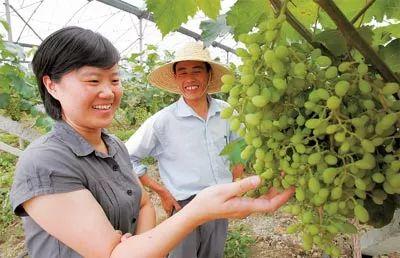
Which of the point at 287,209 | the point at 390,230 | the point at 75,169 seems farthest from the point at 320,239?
the point at 390,230

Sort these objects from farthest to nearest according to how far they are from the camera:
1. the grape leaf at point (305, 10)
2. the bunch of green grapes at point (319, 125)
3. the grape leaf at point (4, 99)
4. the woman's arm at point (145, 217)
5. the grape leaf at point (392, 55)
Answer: the grape leaf at point (4, 99) < the woman's arm at point (145, 217) < the grape leaf at point (305, 10) < the grape leaf at point (392, 55) < the bunch of green grapes at point (319, 125)

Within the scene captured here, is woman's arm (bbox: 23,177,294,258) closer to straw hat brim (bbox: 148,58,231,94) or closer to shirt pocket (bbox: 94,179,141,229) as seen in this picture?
shirt pocket (bbox: 94,179,141,229)

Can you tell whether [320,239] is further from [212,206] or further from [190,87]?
[190,87]

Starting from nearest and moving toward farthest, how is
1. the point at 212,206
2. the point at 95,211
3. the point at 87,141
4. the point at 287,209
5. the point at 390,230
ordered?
1. the point at 287,209
2. the point at 212,206
3. the point at 95,211
4. the point at 87,141
5. the point at 390,230

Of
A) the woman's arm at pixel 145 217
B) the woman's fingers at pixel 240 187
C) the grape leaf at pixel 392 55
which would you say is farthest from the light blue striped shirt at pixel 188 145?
the grape leaf at pixel 392 55

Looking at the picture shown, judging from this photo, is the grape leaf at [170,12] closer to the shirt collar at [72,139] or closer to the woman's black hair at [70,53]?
the woman's black hair at [70,53]

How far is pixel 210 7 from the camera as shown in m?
1.17

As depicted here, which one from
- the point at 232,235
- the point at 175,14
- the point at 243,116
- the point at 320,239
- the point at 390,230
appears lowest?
the point at 232,235

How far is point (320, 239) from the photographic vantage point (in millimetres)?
801

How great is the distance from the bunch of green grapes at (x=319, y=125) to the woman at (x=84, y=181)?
0.97 ft

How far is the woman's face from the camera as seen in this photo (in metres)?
1.53

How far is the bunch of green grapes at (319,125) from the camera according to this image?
Result: 2.28ft

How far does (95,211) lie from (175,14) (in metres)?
0.67

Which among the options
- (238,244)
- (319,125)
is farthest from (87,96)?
(238,244)
